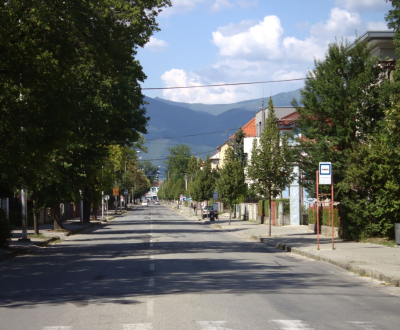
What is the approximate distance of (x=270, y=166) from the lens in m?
30.0

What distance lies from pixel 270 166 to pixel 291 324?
2197 centimetres

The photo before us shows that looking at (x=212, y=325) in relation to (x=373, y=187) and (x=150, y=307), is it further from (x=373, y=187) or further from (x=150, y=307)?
(x=373, y=187)

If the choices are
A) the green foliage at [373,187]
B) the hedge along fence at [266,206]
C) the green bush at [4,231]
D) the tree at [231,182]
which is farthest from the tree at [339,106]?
the tree at [231,182]

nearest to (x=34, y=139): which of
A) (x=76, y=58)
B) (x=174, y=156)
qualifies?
(x=76, y=58)

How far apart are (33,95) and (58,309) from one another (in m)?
9.79

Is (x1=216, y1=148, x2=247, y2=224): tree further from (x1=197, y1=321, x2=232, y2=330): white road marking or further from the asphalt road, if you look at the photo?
(x1=197, y1=321, x2=232, y2=330): white road marking

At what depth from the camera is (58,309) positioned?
970 cm

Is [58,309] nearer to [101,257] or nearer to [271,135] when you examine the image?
[101,257]

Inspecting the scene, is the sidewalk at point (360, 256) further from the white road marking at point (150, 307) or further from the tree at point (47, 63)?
the tree at point (47, 63)

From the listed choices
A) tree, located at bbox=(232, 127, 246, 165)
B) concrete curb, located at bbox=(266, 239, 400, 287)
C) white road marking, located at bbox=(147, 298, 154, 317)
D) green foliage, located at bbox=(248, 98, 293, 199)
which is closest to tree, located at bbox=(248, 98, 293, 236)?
green foliage, located at bbox=(248, 98, 293, 199)

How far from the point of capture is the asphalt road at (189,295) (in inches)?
335

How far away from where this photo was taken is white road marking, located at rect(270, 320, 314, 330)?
8.01 m

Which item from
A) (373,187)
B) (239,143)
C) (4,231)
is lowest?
(4,231)

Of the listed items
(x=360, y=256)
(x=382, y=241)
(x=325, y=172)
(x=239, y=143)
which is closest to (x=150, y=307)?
(x=360, y=256)
